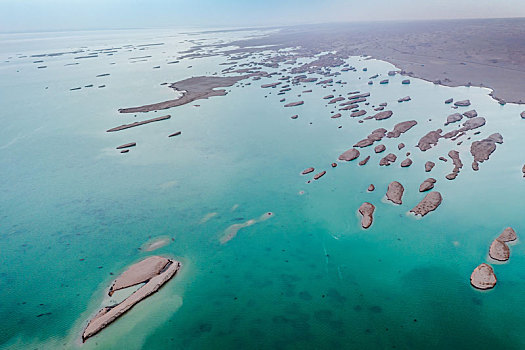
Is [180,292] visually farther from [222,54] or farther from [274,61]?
[222,54]

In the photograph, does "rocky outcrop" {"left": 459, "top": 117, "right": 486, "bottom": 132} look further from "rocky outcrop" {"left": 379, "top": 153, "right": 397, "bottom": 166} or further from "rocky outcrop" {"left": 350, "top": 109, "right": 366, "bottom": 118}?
"rocky outcrop" {"left": 350, "top": 109, "right": 366, "bottom": 118}

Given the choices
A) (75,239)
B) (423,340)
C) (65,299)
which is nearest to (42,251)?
(75,239)

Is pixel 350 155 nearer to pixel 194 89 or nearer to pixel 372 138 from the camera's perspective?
pixel 372 138

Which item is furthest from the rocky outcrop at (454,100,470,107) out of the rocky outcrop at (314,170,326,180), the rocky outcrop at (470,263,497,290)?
the rocky outcrop at (470,263,497,290)

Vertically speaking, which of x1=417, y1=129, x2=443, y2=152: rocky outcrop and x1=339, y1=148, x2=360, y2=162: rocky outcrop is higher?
x1=417, y1=129, x2=443, y2=152: rocky outcrop

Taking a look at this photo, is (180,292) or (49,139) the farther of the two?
(49,139)

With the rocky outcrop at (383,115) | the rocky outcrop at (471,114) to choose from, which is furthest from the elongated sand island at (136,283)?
the rocky outcrop at (471,114)
